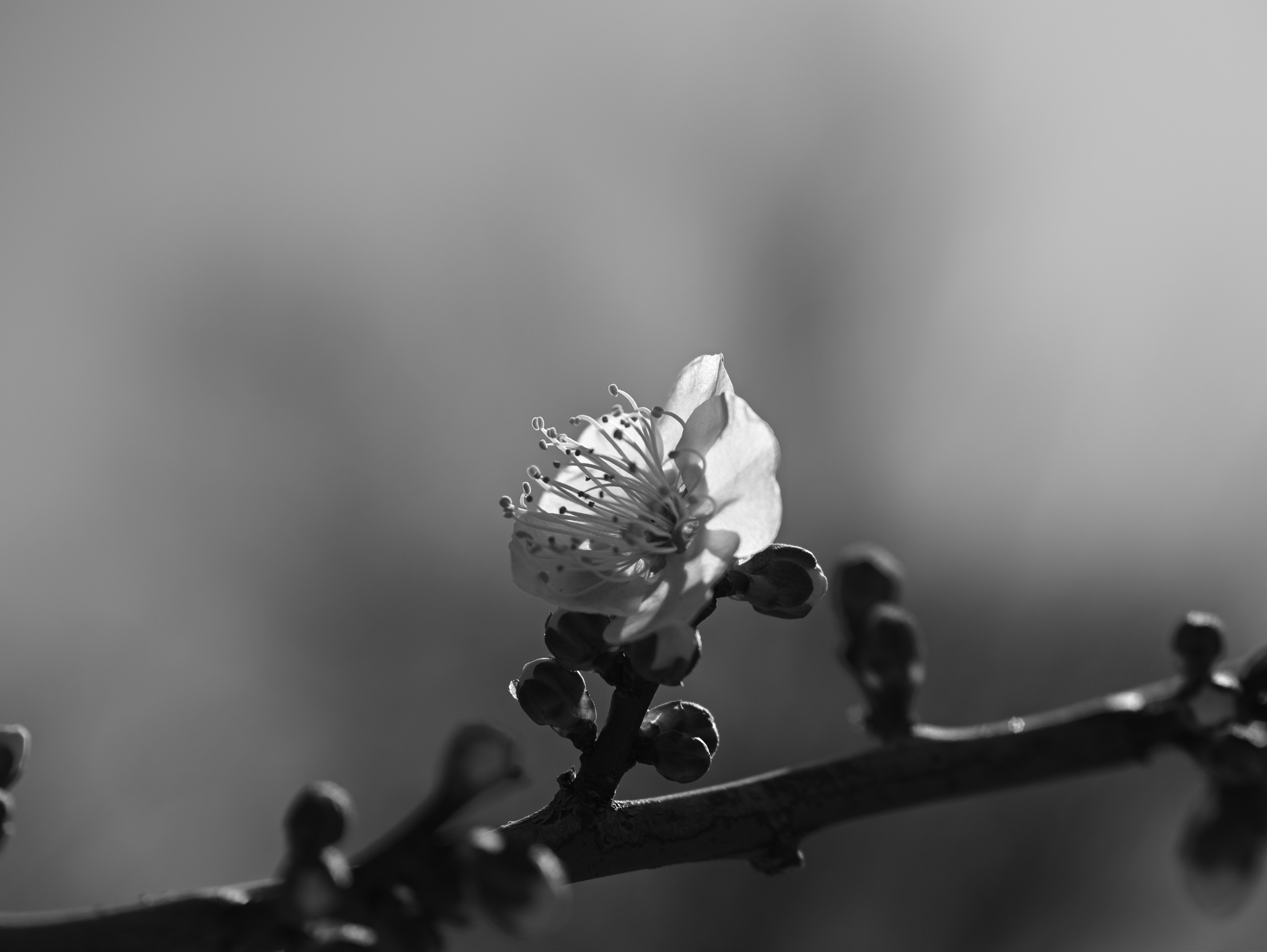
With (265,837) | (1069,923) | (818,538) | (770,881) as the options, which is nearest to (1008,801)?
(1069,923)

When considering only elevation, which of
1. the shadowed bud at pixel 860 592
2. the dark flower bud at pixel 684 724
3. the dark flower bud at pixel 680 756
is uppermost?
the shadowed bud at pixel 860 592

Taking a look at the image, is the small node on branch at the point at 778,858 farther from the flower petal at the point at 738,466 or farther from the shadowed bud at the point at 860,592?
the flower petal at the point at 738,466

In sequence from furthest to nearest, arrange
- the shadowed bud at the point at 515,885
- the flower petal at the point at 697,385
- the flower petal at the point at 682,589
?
the flower petal at the point at 697,385 < the flower petal at the point at 682,589 < the shadowed bud at the point at 515,885

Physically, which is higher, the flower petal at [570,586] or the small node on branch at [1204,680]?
the small node on branch at [1204,680]

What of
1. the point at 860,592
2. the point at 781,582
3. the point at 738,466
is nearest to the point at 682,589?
the point at 781,582

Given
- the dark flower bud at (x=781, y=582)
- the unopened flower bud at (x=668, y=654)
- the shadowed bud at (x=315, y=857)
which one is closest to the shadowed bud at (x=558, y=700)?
the unopened flower bud at (x=668, y=654)

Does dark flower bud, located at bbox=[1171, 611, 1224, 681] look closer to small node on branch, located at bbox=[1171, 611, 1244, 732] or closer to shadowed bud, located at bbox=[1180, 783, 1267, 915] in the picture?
small node on branch, located at bbox=[1171, 611, 1244, 732]

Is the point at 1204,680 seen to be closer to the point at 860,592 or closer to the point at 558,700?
the point at 860,592
